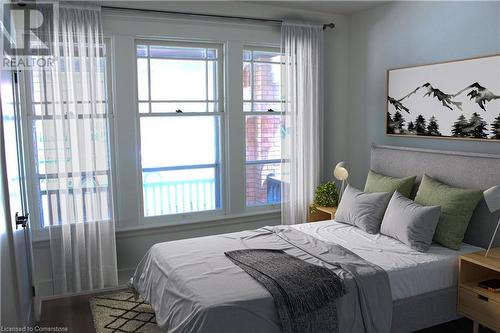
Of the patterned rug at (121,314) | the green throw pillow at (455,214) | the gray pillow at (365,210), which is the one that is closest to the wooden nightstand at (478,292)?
the green throw pillow at (455,214)

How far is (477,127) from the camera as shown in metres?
3.45

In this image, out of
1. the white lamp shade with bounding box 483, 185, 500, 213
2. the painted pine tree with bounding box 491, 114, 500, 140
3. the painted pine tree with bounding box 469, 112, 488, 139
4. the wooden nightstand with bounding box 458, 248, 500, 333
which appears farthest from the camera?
the painted pine tree with bounding box 469, 112, 488, 139

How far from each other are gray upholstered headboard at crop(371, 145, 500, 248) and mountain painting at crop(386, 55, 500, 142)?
0.19m

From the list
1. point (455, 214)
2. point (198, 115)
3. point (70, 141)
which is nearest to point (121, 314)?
point (70, 141)

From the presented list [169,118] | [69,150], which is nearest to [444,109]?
[169,118]

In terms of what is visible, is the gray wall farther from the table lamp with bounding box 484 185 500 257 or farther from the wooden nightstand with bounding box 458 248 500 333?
the wooden nightstand with bounding box 458 248 500 333

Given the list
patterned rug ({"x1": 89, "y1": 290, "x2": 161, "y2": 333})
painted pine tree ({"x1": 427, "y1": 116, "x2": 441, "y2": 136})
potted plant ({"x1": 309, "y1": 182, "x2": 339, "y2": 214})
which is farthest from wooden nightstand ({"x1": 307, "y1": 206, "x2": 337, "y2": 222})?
patterned rug ({"x1": 89, "y1": 290, "x2": 161, "y2": 333})

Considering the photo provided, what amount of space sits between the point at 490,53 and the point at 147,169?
123 inches

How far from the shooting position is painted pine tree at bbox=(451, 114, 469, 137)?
3.55 metres

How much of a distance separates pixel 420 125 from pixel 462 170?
0.67 metres

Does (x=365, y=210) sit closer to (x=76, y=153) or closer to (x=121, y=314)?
(x=121, y=314)

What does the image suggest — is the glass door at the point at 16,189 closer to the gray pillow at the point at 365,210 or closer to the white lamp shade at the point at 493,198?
the gray pillow at the point at 365,210

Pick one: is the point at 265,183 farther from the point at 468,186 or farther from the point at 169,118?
the point at 468,186

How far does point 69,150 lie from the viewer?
369 cm
